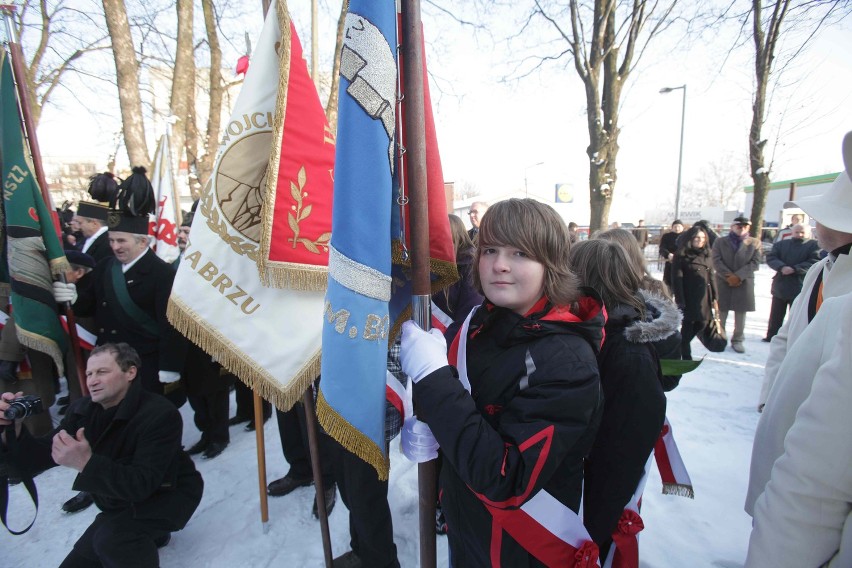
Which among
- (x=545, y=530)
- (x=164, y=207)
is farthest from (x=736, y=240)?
(x=164, y=207)

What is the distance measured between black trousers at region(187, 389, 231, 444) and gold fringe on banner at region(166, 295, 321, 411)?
6.41 feet

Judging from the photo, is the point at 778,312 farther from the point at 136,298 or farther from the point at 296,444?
the point at 136,298

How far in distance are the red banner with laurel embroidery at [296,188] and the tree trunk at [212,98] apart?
26.3 feet

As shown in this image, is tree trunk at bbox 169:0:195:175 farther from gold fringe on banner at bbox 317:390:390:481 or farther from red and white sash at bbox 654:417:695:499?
red and white sash at bbox 654:417:695:499

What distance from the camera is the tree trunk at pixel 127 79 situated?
6242 millimetres

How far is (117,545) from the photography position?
2.18 m

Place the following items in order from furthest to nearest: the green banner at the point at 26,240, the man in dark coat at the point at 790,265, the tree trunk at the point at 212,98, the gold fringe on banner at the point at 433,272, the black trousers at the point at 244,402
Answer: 1. the tree trunk at the point at 212,98
2. the man in dark coat at the point at 790,265
3. the black trousers at the point at 244,402
4. the green banner at the point at 26,240
5. the gold fringe on banner at the point at 433,272

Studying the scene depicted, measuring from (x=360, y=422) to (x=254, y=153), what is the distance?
154cm

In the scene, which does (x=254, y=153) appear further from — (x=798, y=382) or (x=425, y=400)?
(x=798, y=382)

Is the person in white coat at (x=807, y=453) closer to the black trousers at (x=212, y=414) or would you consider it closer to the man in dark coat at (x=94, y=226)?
the black trousers at (x=212, y=414)

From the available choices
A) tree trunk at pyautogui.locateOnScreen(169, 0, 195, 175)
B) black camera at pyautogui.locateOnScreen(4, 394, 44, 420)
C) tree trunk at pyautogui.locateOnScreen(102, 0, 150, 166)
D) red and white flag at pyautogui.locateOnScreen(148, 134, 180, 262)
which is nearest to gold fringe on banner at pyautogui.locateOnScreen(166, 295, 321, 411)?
black camera at pyautogui.locateOnScreen(4, 394, 44, 420)

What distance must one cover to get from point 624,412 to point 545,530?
21.5 inches

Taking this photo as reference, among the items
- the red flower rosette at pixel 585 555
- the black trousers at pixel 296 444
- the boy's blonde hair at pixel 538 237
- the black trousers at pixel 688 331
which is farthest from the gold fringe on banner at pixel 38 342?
the black trousers at pixel 688 331

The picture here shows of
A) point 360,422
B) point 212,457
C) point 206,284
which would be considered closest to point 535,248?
point 360,422
